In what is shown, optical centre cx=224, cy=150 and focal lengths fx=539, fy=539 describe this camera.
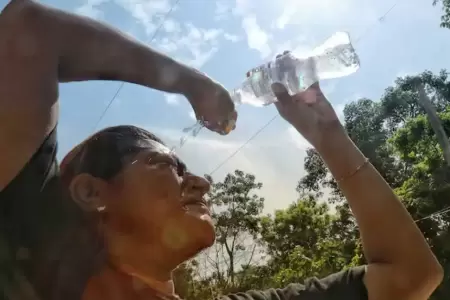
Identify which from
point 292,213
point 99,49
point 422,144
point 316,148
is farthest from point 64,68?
point 292,213

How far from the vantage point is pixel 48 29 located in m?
0.63

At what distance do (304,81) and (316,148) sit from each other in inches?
11.9

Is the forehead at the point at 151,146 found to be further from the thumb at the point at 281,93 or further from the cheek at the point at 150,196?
the thumb at the point at 281,93

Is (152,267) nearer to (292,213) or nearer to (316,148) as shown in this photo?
(316,148)

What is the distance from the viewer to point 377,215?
982 mm

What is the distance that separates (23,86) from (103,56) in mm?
130

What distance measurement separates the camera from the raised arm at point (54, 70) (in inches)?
23.1

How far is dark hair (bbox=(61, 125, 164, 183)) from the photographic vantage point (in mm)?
789

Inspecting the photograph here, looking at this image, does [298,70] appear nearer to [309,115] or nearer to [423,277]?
[309,115]

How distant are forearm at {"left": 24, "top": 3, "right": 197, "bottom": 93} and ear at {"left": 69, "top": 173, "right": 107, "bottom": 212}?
15cm

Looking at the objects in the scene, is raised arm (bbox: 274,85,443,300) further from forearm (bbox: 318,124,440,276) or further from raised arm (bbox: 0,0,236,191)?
raised arm (bbox: 0,0,236,191)

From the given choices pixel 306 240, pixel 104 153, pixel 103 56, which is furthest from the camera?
pixel 306 240

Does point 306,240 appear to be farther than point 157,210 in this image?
Yes

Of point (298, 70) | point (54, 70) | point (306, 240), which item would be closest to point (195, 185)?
point (54, 70)
